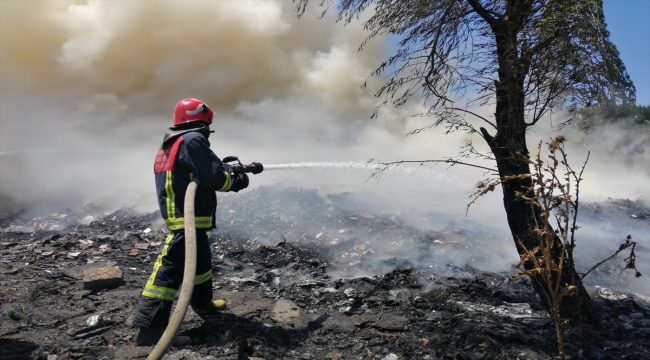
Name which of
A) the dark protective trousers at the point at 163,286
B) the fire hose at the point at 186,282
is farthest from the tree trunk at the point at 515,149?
the dark protective trousers at the point at 163,286

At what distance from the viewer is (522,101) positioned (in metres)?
2.75

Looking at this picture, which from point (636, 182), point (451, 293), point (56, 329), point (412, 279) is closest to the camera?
point (56, 329)

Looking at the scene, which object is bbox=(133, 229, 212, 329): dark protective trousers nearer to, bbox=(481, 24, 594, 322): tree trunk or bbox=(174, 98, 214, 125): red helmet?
bbox=(174, 98, 214, 125): red helmet

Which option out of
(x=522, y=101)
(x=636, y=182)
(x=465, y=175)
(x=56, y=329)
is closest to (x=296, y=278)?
(x=56, y=329)

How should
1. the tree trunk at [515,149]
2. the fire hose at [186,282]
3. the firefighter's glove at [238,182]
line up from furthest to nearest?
the firefighter's glove at [238,182], the tree trunk at [515,149], the fire hose at [186,282]

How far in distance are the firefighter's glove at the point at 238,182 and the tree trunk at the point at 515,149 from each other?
1.60 m

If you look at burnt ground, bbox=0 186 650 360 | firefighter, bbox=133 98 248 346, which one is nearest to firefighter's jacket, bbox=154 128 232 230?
firefighter, bbox=133 98 248 346

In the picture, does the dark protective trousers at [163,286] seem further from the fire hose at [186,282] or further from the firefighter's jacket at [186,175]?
the fire hose at [186,282]

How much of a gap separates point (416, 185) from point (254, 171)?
5365 mm

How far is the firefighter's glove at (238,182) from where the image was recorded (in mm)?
2854

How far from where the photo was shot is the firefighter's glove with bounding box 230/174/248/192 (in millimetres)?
2854

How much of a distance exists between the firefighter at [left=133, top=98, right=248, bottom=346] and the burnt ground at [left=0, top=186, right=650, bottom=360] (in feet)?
0.53

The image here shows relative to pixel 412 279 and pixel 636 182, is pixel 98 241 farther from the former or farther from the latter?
pixel 636 182

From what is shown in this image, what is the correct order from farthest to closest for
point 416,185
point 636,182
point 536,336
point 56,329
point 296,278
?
point 636,182
point 416,185
point 296,278
point 56,329
point 536,336
